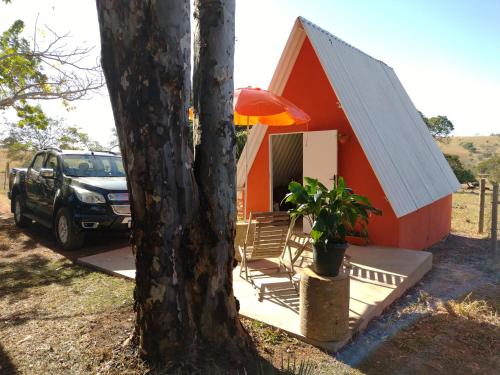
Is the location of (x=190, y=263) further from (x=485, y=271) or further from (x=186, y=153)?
(x=485, y=271)

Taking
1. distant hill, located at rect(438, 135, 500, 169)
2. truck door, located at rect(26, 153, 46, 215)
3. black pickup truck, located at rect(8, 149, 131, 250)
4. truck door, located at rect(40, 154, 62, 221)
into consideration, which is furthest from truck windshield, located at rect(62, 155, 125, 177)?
distant hill, located at rect(438, 135, 500, 169)

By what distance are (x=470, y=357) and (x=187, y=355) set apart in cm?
269

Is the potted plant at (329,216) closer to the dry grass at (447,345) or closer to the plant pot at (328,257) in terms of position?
the plant pot at (328,257)

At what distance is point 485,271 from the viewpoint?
21.2 ft

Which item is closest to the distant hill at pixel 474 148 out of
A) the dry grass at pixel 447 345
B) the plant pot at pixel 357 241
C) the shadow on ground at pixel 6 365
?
the plant pot at pixel 357 241

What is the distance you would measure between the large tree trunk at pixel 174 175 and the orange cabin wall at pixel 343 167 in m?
4.69

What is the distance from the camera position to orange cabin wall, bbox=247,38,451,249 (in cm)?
709

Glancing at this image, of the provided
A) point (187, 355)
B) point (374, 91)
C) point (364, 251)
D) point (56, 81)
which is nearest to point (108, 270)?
point (187, 355)

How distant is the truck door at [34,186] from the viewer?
8.14 metres

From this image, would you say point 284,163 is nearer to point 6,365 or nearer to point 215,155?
point 215,155

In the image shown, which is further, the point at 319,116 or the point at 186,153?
the point at 319,116

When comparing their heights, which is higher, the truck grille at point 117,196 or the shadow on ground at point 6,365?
the truck grille at point 117,196

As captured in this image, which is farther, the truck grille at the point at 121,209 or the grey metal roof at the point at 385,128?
the grey metal roof at the point at 385,128

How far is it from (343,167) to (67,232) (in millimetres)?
5409
